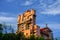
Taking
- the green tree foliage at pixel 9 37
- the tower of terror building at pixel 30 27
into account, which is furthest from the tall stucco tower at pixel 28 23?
the green tree foliage at pixel 9 37

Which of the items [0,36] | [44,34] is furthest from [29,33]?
[0,36]

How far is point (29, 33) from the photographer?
4094 cm

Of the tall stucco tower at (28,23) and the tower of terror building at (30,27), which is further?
the tall stucco tower at (28,23)

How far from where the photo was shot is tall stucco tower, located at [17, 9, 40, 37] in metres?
40.8

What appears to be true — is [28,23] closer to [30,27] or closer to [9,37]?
[30,27]

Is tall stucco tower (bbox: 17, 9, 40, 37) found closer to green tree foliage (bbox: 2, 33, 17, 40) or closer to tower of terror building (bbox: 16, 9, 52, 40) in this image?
tower of terror building (bbox: 16, 9, 52, 40)

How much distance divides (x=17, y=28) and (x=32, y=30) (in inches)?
203

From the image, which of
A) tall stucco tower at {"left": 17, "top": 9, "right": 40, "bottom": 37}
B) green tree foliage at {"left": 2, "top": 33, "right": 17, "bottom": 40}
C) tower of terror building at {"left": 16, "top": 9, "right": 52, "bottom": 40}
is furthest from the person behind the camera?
tall stucco tower at {"left": 17, "top": 9, "right": 40, "bottom": 37}

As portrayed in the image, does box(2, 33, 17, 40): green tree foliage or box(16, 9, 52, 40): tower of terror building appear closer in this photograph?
box(2, 33, 17, 40): green tree foliage

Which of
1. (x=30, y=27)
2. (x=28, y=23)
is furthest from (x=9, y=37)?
(x=28, y=23)

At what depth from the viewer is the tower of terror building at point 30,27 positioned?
133 ft

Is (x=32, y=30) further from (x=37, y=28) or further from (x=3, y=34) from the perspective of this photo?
(x=3, y=34)

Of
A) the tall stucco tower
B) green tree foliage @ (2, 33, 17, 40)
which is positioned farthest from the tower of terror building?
green tree foliage @ (2, 33, 17, 40)

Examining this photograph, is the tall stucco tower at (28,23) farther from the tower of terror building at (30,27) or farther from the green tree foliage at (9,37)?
the green tree foliage at (9,37)
